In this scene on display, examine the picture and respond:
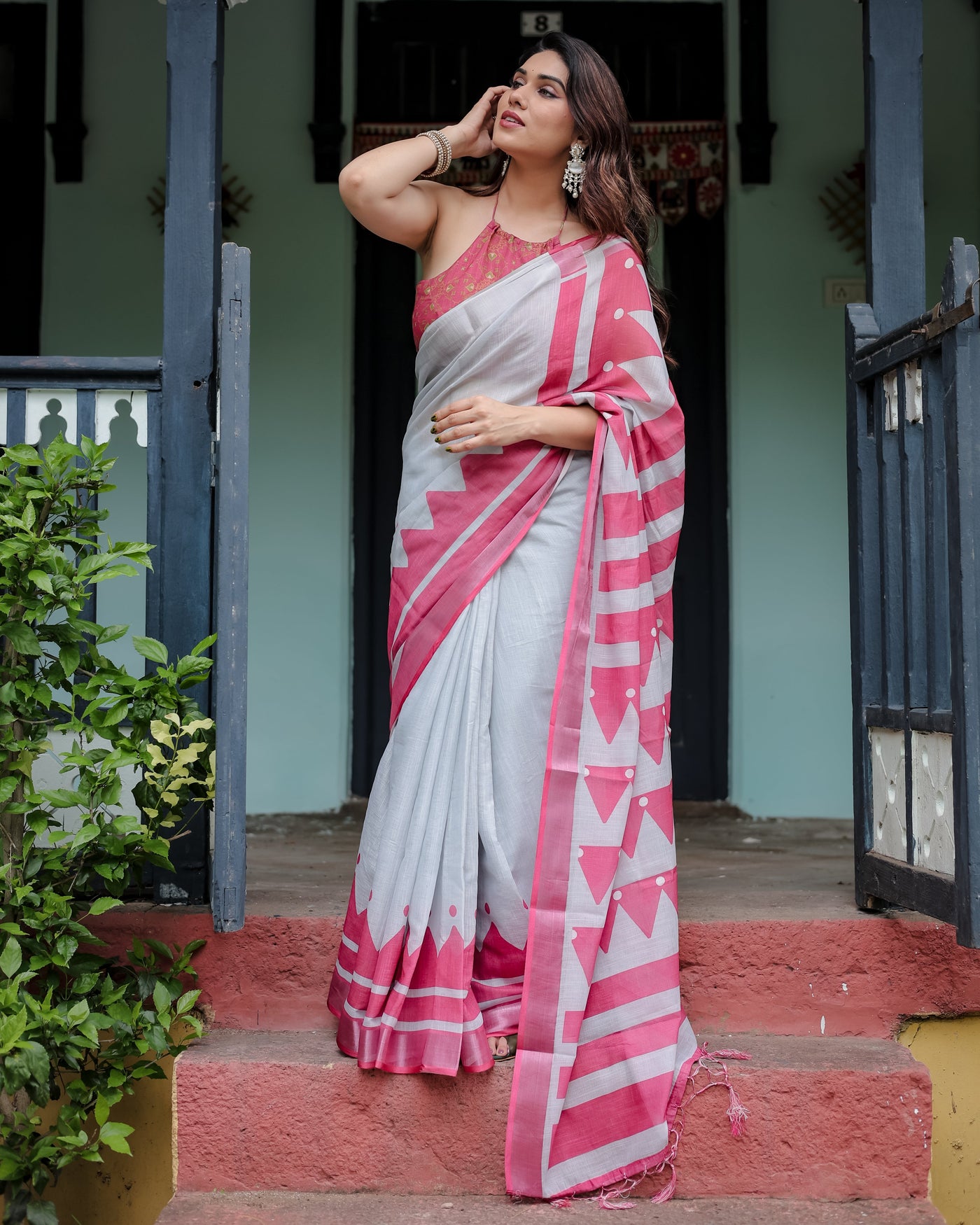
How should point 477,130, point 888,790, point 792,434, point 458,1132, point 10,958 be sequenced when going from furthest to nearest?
1. point 792,434
2. point 888,790
3. point 477,130
4. point 458,1132
5. point 10,958

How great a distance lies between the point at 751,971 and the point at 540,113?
1.88 m

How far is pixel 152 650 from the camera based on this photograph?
2475mm

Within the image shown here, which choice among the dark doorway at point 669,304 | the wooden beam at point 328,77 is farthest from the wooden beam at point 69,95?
the dark doorway at point 669,304

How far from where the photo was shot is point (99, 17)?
471cm

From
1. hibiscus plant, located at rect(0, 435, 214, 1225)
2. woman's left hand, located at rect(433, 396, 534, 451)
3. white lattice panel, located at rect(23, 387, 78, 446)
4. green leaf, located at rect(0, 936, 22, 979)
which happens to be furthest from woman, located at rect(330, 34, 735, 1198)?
white lattice panel, located at rect(23, 387, 78, 446)

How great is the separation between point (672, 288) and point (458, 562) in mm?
2658

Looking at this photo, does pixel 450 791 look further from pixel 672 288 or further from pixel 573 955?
pixel 672 288

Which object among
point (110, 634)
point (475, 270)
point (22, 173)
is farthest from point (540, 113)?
point (22, 173)

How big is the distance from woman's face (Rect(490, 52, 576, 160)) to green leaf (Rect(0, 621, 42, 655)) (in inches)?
54.5

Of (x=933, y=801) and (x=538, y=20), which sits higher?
(x=538, y=20)

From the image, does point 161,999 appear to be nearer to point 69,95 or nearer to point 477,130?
point 477,130

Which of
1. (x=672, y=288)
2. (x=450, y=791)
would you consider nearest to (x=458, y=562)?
(x=450, y=791)

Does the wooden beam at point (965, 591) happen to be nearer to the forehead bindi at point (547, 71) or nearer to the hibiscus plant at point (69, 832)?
the forehead bindi at point (547, 71)

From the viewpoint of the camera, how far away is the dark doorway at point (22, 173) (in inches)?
186
